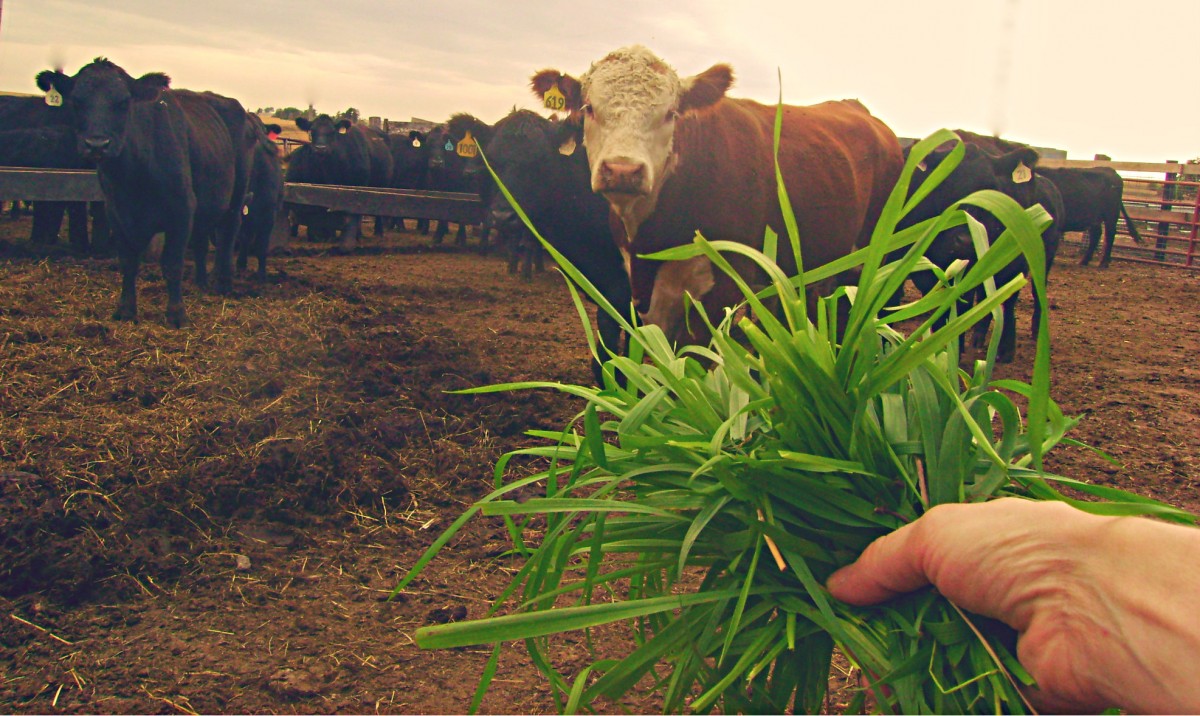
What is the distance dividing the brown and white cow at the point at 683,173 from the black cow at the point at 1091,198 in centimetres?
1329

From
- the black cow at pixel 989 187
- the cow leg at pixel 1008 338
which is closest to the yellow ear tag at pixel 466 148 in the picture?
the black cow at pixel 989 187

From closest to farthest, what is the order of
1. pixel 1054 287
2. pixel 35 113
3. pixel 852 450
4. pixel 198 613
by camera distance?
pixel 852 450
pixel 198 613
pixel 35 113
pixel 1054 287

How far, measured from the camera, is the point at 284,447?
12.5ft

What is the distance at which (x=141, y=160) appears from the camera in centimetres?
629

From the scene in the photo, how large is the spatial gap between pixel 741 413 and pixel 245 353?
4787 mm

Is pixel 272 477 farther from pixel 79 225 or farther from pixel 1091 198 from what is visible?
pixel 1091 198

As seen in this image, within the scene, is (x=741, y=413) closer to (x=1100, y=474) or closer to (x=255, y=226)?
(x=1100, y=474)

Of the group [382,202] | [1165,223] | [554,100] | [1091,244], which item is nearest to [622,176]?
[554,100]

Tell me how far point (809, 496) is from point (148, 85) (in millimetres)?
6760

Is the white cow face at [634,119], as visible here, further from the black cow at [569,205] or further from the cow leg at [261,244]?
the cow leg at [261,244]

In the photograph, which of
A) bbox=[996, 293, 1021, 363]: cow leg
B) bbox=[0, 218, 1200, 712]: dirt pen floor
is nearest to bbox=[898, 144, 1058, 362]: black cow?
bbox=[996, 293, 1021, 363]: cow leg

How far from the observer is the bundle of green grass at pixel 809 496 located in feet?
3.75

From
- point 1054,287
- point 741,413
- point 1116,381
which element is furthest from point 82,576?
point 1054,287

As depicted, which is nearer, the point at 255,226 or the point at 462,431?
the point at 462,431
